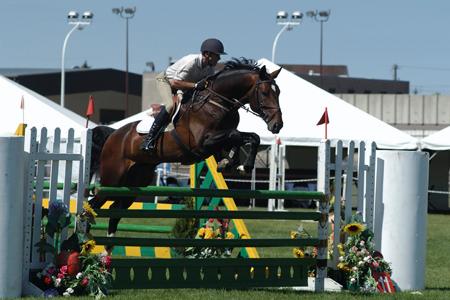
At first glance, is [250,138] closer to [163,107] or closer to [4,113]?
[163,107]

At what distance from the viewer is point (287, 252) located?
13.1 metres

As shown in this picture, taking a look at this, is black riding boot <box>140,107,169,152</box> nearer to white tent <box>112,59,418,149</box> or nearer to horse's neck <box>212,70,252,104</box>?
horse's neck <box>212,70,252,104</box>

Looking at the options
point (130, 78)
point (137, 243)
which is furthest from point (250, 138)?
point (130, 78)

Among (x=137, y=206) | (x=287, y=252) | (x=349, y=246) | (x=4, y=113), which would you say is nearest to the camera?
(x=349, y=246)

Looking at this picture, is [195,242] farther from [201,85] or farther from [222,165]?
[201,85]

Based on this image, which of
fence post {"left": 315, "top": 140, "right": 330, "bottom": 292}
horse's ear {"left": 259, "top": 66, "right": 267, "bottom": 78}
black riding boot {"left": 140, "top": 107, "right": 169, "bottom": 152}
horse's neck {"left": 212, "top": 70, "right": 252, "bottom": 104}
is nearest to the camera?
fence post {"left": 315, "top": 140, "right": 330, "bottom": 292}

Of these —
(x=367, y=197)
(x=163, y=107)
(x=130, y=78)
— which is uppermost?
(x=130, y=78)

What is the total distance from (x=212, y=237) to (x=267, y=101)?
5.06ft

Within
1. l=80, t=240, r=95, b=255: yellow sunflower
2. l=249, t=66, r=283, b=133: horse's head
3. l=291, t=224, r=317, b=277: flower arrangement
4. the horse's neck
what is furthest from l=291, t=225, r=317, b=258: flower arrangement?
l=80, t=240, r=95, b=255: yellow sunflower

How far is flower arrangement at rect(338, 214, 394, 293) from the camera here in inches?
330

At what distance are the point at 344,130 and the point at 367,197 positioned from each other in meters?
11.7

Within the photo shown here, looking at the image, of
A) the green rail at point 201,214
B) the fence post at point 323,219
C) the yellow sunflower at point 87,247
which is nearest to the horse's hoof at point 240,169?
the green rail at point 201,214

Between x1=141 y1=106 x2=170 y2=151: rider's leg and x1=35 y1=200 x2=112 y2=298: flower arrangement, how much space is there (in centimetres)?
196

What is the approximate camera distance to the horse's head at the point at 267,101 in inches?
340
